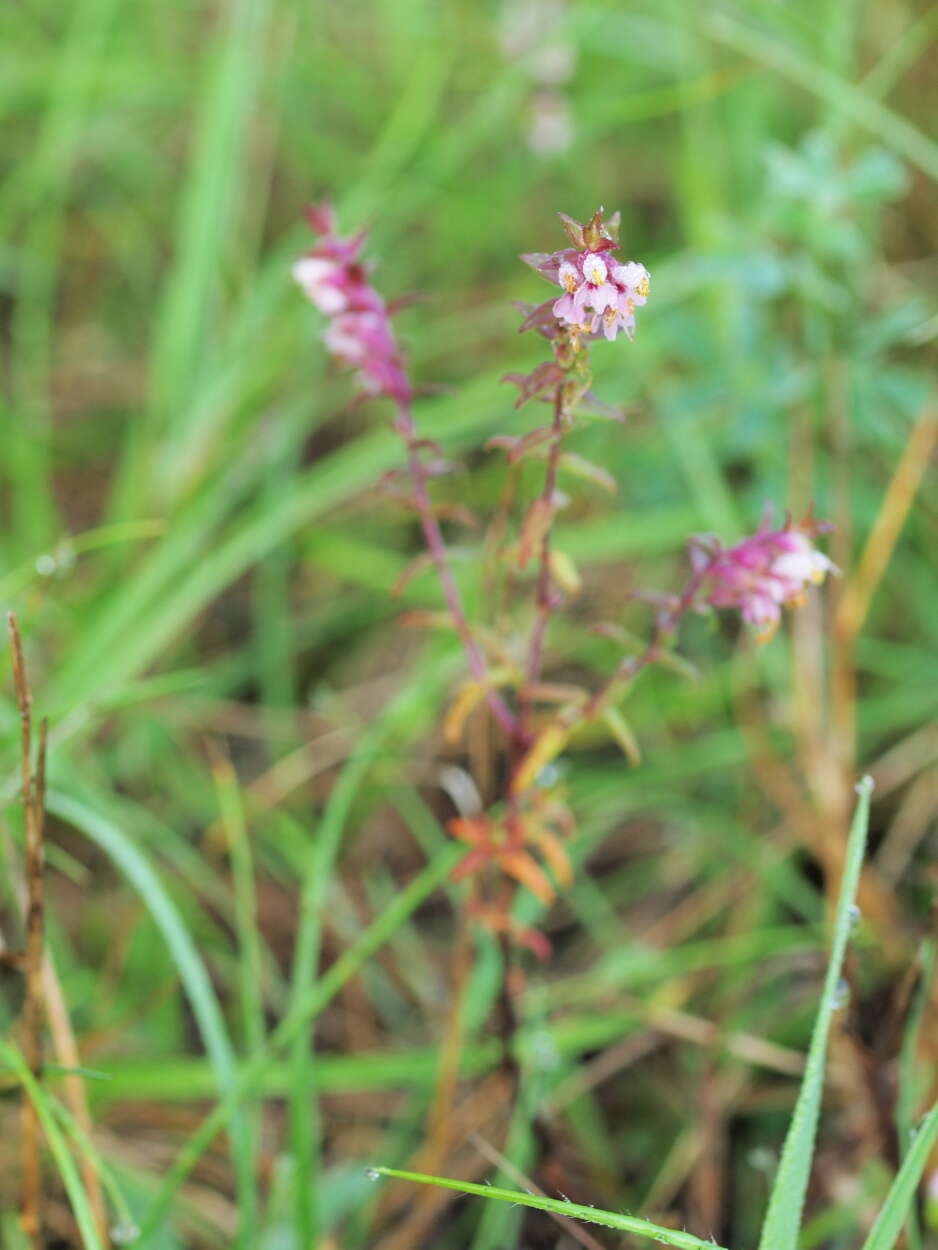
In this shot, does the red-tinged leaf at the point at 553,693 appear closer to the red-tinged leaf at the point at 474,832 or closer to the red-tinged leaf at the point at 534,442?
the red-tinged leaf at the point at 474,832

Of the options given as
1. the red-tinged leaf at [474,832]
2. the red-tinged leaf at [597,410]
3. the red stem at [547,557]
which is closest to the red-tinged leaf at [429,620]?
the red stem at [547,557]

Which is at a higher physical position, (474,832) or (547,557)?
(547,557)

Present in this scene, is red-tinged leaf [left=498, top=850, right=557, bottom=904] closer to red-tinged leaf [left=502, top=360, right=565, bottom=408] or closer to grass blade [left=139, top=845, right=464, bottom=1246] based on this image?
grass blade [left=139, top=845, right=464, bottom=1246]

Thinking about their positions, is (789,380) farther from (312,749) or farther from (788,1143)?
(788,1143)

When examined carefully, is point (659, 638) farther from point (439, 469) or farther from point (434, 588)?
point (434, 588)

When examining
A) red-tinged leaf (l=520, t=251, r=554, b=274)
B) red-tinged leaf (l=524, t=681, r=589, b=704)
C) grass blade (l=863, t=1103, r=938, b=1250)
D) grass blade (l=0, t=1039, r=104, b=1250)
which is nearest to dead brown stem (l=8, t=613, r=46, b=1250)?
grass blade (l=0, t=1039, r=104, b=1250)

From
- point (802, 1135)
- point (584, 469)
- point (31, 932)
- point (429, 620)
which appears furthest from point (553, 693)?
point (31, 932)
